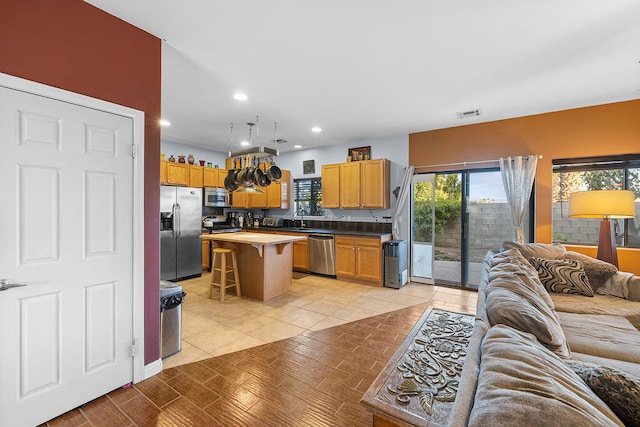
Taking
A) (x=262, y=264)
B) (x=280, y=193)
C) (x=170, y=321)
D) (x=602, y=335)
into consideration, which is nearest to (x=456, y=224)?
(x=602, y=335)

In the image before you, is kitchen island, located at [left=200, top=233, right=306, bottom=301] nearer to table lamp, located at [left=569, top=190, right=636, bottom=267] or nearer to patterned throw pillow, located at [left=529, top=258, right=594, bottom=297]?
patterned throw pillow, located at [left=529, top=258, right=594, bottom=297]

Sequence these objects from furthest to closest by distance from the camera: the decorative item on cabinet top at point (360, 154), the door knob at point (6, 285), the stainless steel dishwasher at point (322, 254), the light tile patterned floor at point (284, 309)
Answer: the decorative item on cabinet top at point (360, 154) → the stainless steel dishwasher at point (322, 254) → the light tile patterned floor at point (284, 309) → the door knob at point (6, 285)

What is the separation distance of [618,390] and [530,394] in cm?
40

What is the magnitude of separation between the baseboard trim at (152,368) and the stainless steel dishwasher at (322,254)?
138 inches

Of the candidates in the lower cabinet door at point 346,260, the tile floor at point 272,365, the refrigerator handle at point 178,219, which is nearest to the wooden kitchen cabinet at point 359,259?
the lower cabinet door at point 346,260

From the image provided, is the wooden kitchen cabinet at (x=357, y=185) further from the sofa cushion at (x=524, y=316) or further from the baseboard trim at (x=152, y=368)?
the baseboard trim at (x=152, y=368)

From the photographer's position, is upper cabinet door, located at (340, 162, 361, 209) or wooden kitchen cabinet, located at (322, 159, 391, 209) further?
upper cabinet door, located at (340, 162, 361, 209)

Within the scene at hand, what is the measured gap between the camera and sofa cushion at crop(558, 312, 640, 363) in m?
1.79

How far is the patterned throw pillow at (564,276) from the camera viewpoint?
2.80 meters

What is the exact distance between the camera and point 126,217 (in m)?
2.14

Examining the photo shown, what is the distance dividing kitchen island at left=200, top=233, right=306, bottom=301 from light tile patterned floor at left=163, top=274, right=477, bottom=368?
16 centimetres

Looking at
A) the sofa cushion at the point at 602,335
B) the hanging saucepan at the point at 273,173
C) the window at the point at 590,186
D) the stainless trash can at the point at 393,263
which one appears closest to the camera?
the sofa cushion at the point at 602,335

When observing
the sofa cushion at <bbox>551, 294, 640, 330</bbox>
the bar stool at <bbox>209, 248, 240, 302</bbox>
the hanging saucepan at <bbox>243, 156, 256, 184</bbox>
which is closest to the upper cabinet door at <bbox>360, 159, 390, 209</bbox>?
the hanging saucepan at <bbox>243, 156, 256, 184</bbox>

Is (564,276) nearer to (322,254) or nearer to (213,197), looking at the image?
(322,254)
